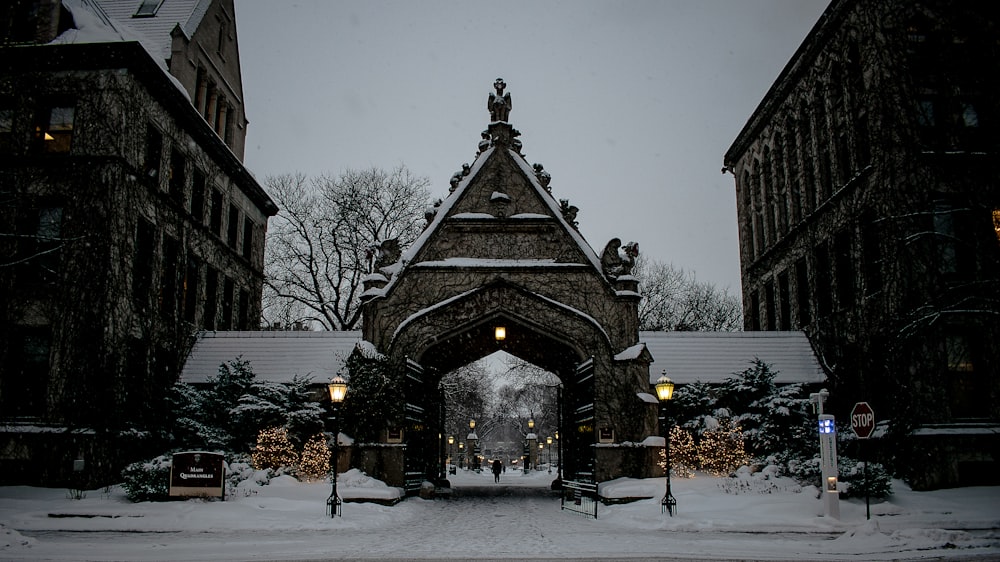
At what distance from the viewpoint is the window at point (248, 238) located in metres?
34.9

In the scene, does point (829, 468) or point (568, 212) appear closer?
point (829, 468)

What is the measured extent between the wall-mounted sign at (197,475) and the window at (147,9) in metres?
19.4

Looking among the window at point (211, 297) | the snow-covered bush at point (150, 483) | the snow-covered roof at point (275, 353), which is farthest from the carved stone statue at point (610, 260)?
the window at point (211, 297)

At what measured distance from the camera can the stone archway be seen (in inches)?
916

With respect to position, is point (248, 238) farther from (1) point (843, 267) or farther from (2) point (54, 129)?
(1) point (843, 267)

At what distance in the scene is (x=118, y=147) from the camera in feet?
76.1

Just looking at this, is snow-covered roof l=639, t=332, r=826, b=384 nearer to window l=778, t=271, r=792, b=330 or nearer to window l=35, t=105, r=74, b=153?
window l=778, t=271, r=792, b=330

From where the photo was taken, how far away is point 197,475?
1841 cm

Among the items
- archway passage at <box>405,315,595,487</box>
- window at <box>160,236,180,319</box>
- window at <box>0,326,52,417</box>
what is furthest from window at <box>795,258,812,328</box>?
window at <box>0,326,52,417</box>

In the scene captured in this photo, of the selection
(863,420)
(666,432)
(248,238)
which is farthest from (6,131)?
(863,420)

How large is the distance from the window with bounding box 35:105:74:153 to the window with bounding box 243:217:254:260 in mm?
Answer: 11290

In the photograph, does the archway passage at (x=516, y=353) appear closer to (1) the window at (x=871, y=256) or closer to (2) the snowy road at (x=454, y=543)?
(2) the snowy road at (x=454, y=543)

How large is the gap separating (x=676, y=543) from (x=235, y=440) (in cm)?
1455

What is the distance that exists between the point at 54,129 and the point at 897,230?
24.6 metres
